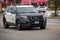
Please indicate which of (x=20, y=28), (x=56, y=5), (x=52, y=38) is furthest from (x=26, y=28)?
(x=56, y=5)

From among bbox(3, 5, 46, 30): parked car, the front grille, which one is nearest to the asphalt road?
bbox(3, 5, 46, 30): parked car

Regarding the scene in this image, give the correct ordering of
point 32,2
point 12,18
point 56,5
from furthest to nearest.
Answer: point 32,2 < point 56,5 < point 12,18

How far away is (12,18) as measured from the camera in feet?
65.5

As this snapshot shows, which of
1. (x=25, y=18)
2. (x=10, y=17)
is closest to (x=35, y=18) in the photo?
(x=25, y=18)

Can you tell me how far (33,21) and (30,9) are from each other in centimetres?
159

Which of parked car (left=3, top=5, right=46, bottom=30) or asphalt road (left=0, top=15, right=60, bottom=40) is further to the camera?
parked car (left=3, top=5, right=46, bottom=30)

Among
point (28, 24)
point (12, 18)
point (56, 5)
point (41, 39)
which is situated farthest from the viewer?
point (56, 5)

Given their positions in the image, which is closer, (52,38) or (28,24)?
(52,38)

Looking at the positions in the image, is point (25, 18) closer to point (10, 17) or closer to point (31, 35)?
point (10, 17)

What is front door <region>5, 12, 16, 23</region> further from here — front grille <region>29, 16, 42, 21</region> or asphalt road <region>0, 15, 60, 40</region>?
asphalt road <region>0, 15, 60, 40</region>

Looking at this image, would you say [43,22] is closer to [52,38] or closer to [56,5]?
[52,38]

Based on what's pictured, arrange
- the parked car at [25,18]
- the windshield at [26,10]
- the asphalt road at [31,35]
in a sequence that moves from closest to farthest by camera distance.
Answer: the asphalt road at [31,35] → the parked car at [25,18] → the windshield at [26,10]

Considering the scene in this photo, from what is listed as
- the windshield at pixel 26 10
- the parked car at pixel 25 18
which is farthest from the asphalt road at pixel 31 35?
the windshield at pixel 26 10

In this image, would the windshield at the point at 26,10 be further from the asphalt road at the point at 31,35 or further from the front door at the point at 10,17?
the asphalt road at the point at 31,35
